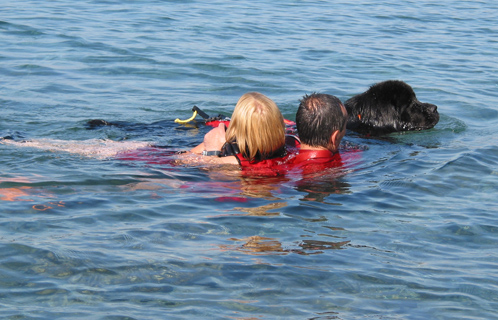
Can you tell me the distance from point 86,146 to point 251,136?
1946 millimetres

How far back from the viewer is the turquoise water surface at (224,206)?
3557 millimetres

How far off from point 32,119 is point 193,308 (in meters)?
4.98

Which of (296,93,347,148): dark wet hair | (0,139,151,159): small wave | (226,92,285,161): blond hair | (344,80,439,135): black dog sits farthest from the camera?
(344,80,439,135): black dog

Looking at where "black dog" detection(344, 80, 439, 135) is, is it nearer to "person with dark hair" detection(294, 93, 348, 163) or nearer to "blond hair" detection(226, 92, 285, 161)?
"person with dark hair" detection(294, 93, 348, 163)

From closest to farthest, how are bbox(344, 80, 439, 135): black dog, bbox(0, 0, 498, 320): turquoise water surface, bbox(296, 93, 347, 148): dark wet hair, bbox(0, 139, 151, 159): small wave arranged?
bbox(0, 0, 498, 320): turquoise water surface
bbox(296, 93, 347, 148): dark wet hair
bbox(0, 139, 151, 159): small wave
bbox(344, 80, 439, 135): black dog

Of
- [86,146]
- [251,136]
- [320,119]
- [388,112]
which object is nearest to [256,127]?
[251,136]

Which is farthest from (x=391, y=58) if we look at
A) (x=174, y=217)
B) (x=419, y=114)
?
(x=174, y=217)

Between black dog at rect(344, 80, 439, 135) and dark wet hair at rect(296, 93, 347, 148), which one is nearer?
dark wet hair at rect(296, 93, 347, 148)

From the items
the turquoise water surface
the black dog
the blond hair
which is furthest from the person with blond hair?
the black dog

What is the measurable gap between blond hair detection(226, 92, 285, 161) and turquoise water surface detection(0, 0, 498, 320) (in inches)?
11.3

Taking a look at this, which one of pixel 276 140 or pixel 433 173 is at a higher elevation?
pixel 276 140

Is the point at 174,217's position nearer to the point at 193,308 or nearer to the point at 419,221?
the point at 193,308

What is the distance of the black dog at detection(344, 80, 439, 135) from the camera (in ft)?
21.9

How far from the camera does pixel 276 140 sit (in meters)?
5.40
